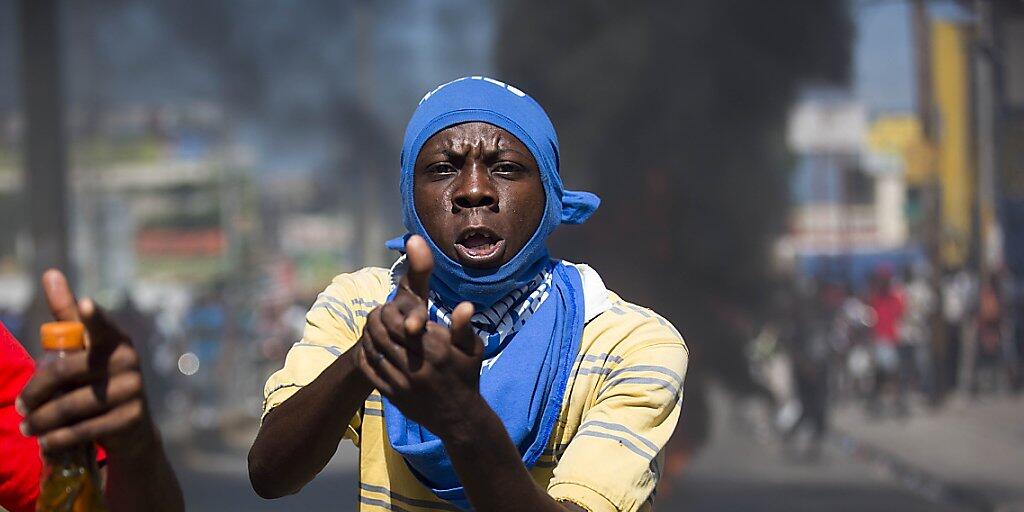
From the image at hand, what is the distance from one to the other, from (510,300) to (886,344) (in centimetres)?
587

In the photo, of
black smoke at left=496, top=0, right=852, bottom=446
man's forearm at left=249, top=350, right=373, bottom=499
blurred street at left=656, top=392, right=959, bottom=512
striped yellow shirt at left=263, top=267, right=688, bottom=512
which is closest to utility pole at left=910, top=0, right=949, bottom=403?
black smoke at left=496, top=0, right=852, bottom=446

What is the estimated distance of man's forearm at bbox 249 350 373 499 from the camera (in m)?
1.07

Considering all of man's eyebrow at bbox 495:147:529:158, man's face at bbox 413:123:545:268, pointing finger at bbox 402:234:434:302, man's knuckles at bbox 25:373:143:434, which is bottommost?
man's knuckles at bbox 25:373:143:434

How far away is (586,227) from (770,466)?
1.49 m

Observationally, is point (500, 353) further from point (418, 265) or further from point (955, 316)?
point (955, 316)

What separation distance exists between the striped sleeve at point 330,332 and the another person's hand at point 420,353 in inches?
8.8

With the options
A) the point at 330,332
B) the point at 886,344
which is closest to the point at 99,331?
the point at 330,332

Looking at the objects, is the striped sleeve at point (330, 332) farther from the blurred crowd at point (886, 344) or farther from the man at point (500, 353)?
the blurred crowd at point (886, 344)

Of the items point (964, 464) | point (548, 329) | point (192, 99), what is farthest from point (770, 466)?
point (548, 329)

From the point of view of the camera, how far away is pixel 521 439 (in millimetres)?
1166

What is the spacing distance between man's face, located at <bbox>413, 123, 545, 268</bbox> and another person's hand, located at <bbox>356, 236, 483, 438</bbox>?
224mm

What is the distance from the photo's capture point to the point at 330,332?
1.24m

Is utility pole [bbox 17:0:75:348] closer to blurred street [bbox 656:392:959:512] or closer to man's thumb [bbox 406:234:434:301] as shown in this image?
blurred street [bbox 656:392:959:512]

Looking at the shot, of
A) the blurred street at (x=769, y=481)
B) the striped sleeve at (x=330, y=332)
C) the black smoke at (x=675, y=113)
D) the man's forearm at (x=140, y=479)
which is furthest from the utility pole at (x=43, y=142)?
the man's forearm at (x=140, y=479)
